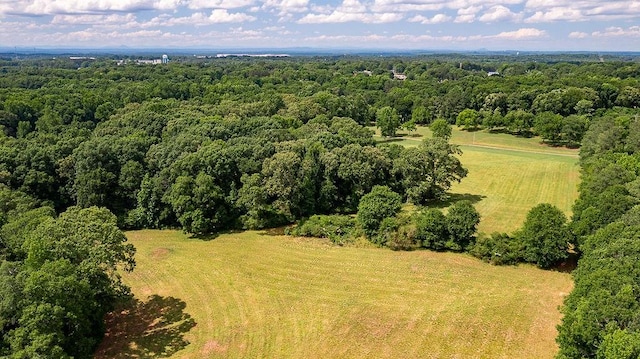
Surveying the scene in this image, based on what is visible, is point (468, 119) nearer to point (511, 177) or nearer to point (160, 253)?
point (511, 177)

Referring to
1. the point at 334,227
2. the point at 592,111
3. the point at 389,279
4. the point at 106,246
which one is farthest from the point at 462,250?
the point at 592,111

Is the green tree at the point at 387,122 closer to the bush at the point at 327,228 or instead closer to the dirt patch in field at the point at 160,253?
the bush at the point at 327,228

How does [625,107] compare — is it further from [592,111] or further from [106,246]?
[106,246]

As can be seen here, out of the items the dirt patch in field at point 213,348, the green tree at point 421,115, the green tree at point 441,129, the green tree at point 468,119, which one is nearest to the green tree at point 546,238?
the dirt patch in field at point 213,348

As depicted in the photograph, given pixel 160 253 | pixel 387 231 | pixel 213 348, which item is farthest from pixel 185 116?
pixel 213 348

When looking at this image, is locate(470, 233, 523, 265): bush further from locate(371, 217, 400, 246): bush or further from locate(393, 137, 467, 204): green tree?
locate(393, 137, 467, 204): green tree

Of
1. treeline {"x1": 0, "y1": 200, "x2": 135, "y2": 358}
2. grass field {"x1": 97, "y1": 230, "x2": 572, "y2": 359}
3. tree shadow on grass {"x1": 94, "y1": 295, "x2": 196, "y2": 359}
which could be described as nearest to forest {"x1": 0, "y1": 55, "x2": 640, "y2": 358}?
treeline {"x1": 0, "y1": 200, "x2": 135, "y2": 358}
